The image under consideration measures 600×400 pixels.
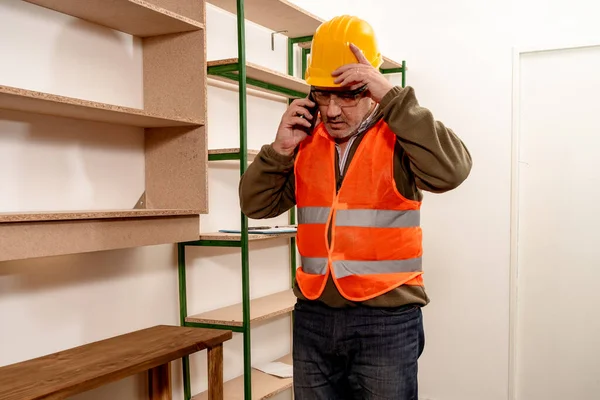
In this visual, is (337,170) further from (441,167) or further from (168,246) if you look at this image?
(168,246)

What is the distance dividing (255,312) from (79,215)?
3.91 ft

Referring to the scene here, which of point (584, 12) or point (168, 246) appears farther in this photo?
point (584, 12)

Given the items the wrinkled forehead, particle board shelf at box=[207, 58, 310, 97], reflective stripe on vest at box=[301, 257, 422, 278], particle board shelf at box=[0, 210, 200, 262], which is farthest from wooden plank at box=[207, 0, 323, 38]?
reflective stripe on vest at box=[301, 257, 422, 278]

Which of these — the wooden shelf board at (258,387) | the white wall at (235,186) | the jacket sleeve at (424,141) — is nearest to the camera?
the jacket sleeve at (424,141)

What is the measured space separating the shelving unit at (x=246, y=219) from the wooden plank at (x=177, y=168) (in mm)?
169

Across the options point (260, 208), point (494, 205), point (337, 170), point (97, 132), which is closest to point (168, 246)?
point (97, 132)

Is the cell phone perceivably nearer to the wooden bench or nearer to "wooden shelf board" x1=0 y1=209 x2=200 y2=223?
"wooden shelf board" x1=0 y1=209 x2=200 y2=223

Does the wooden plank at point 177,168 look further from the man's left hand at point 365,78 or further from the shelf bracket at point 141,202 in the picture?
the man's left hand at point 365,78

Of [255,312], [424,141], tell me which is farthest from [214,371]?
[424,141]

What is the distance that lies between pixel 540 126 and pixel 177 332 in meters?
2.49

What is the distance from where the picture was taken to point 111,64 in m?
2.44

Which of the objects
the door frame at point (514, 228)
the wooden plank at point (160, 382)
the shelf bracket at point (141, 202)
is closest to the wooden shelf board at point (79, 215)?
the shelf bracket at point (141, 202)

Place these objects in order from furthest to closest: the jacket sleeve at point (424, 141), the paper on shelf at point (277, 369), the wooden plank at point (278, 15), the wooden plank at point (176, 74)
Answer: the paper on shelf at point (277, 369) → the wooden plank at point (278, 15) → the wooden plank at point (176, 74) → the jacket sleeve at point (424, 141)

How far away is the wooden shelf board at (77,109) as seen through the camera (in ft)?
5.80
